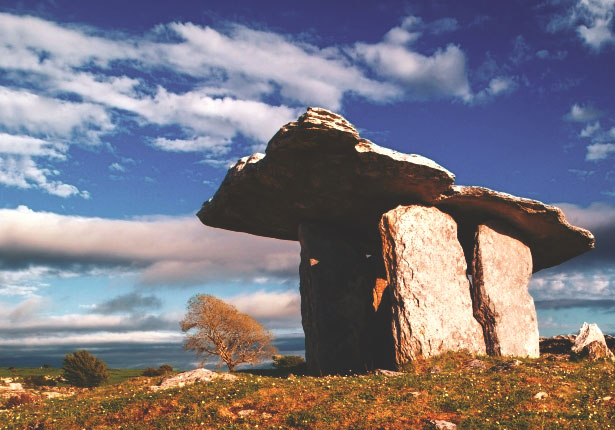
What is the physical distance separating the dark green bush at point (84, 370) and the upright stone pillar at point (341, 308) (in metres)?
19.8

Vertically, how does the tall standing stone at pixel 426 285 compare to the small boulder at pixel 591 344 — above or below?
above

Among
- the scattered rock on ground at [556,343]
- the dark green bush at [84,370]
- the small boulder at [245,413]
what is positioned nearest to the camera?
the small boulder at [245,413]

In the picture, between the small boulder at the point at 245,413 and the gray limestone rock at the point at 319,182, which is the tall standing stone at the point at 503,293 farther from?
the small boulder at the point at 245,413

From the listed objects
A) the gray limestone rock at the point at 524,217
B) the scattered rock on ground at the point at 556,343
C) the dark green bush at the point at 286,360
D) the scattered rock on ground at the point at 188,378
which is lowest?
the dark green bush at the point at 286,360

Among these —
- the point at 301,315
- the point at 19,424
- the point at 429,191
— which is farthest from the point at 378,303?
the point at 19,424

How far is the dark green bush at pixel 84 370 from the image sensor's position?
39.2 m

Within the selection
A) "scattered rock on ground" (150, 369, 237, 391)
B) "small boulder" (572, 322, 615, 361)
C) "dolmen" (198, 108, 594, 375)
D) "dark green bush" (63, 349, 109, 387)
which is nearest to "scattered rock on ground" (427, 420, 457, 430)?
"scattered rock on ground" (150, 369, 237, 391)

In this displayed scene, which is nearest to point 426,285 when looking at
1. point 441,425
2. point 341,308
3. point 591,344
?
point 341,308

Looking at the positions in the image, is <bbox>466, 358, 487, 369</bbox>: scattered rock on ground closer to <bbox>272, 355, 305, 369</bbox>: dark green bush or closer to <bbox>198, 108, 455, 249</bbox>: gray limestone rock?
<bbox>198, 108, 455, 249</bbox>: gray limestone rock

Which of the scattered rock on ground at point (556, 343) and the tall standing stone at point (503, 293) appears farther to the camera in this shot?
the scattered rock on ground at point (556, 343)

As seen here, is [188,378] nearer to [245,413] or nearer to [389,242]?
[245,413]

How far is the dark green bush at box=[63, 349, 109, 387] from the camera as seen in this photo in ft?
129

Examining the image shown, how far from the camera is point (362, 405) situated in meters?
13.5

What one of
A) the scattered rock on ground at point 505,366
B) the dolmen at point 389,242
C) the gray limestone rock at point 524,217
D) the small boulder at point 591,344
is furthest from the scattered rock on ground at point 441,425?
the gray limestone rock at point 524,217
